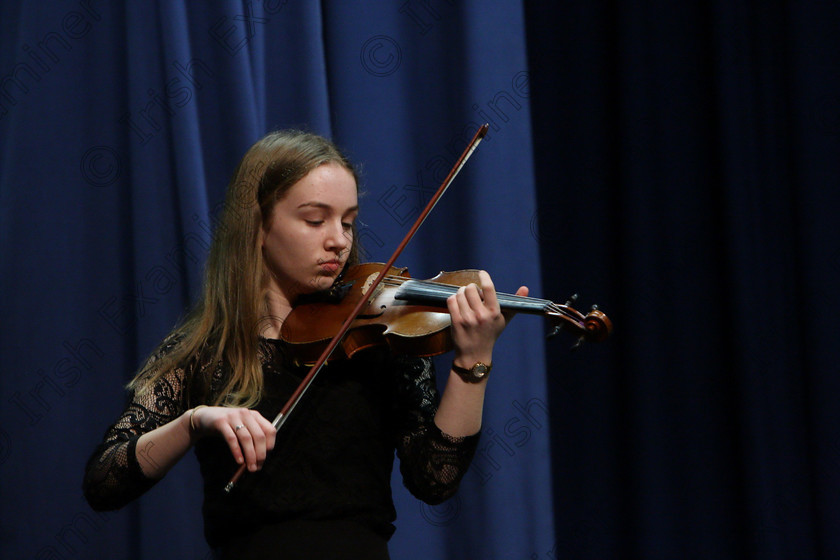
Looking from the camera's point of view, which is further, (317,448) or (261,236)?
(261,236)

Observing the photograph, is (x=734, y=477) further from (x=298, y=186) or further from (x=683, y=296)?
(x=298, y=186)

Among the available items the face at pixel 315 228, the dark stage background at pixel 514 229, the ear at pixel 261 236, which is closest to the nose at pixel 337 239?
the face at pixel 315 228

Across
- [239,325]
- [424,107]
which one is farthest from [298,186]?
[424,107]

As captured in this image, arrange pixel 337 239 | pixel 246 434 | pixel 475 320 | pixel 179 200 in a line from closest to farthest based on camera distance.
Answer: pixel 246 434
pixel 475 320
pixel 337 239
pixel 179 200

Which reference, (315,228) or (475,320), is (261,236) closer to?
(315,228)

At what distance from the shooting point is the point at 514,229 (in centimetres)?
166

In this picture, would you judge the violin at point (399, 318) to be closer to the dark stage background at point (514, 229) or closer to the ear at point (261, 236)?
the ear at point (261, 236)

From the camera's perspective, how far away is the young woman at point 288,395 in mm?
1014

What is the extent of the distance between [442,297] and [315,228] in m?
0.19

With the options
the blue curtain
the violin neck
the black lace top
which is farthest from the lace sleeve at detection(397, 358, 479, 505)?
the blue curtain

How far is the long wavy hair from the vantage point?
3.65ft

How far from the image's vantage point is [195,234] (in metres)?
1.59

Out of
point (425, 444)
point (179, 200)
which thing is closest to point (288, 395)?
point (425, 444)

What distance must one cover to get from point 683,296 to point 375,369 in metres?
0.83
